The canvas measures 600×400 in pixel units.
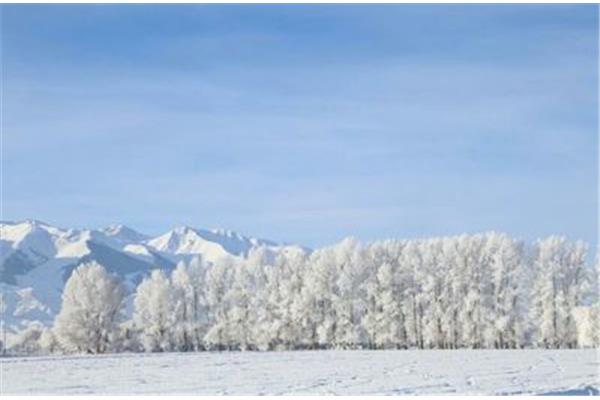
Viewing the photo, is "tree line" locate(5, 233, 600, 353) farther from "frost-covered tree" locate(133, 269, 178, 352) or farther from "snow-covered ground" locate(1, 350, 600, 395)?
"snow-covered ground" locate(1, 350, 600, 395)

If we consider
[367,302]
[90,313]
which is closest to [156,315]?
[90,313]

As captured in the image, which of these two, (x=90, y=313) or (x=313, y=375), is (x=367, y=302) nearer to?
(x=90, y=313)

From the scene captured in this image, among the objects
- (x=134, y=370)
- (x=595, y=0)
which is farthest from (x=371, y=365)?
(x=595, y=0)

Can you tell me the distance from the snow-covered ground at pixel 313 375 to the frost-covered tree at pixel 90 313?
1721cm

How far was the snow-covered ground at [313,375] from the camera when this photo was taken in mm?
21969

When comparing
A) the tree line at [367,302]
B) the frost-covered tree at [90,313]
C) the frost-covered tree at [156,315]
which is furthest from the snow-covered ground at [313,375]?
the frost-covered tree at [156,315]

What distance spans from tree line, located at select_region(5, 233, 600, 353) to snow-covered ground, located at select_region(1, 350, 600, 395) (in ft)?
54.1

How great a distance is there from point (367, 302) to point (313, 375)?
2836cm

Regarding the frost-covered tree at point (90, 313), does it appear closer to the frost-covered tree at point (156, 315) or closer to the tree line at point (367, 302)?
the tree line at point (367, 302)

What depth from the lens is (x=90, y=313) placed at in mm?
52688

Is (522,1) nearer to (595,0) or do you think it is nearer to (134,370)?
(595,0)

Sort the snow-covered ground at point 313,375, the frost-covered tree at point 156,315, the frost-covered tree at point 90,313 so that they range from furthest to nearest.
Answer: the frost-covered tree at point 156,315
the frost-covered tree at point 90,313
the snow-covered ground at point 313,375

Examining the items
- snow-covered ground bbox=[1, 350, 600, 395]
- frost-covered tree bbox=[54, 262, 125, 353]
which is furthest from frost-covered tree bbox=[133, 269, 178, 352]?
snow-covered ground bbox=[1, 350, 600, 395]

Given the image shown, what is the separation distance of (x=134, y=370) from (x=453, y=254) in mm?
29164
